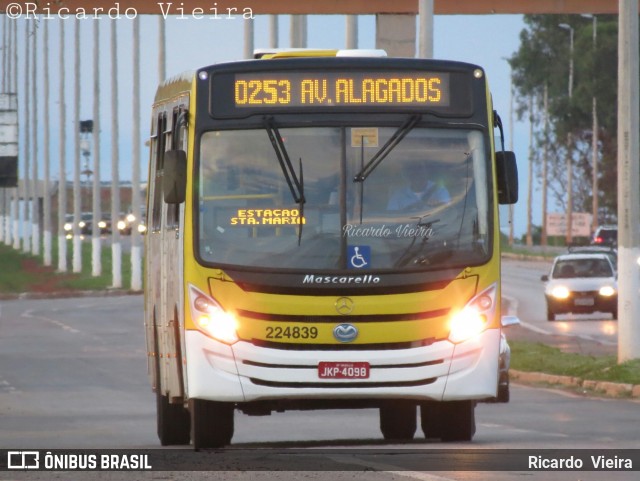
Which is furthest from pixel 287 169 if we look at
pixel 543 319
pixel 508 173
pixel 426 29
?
pixel 543 319

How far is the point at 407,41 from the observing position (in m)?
32.0

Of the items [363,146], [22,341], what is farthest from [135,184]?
[363,146]

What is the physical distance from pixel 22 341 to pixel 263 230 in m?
27.5

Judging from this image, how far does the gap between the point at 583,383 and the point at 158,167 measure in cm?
1055

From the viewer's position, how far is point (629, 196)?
26.6 meters

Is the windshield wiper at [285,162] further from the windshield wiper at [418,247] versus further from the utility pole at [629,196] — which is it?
the utility pole at [629,196]

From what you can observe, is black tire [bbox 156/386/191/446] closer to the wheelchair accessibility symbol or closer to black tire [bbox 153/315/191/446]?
black tire [bbox 153/315/191/446]

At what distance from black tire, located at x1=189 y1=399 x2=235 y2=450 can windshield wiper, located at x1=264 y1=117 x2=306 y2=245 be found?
149cm

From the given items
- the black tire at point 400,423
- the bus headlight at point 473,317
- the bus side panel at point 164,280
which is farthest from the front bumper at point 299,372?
the black tire at point 400,423

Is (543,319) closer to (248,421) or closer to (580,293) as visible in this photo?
(580,293)

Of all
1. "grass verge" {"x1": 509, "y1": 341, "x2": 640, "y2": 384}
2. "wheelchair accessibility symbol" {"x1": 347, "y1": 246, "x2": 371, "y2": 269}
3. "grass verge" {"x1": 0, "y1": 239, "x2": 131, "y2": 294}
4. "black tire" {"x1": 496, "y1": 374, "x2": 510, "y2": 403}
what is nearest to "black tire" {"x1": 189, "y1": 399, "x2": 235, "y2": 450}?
"wheelchair accessibility symbol" {"x1": 347, "y1": 246, "x2": 371, "y2": 269}

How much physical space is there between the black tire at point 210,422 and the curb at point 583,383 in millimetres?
10115

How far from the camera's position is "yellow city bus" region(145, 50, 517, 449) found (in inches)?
541

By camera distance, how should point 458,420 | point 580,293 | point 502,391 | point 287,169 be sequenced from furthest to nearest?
point 580,293 < point 502,391 < point 458,420 < point 287,169
